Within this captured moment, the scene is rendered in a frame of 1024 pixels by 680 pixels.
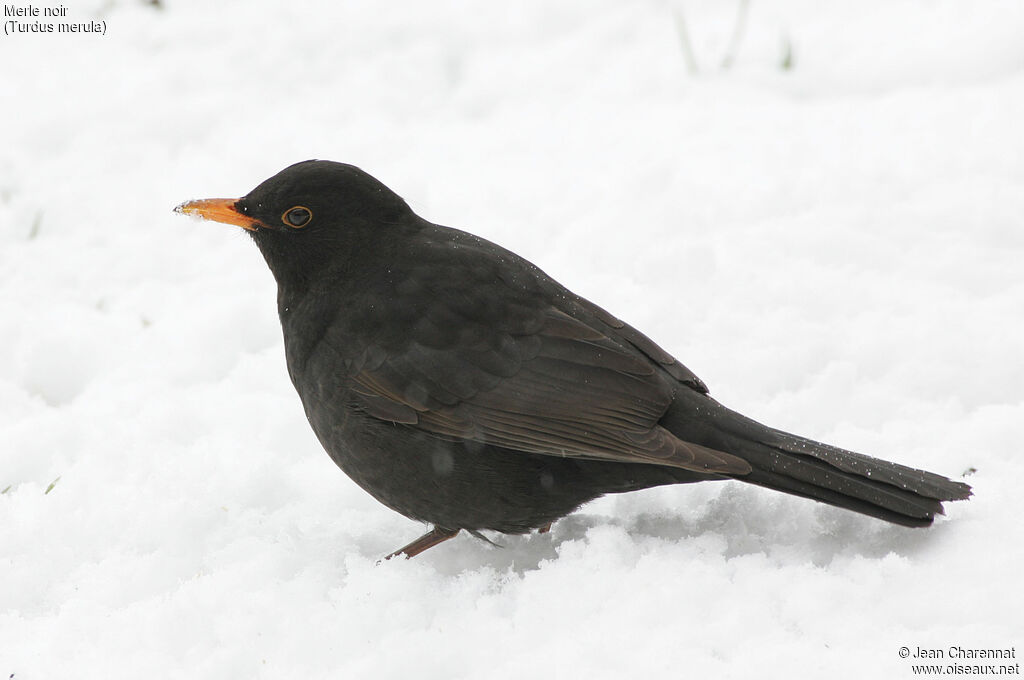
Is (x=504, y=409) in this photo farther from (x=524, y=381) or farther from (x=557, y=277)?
(x=557, y=277)

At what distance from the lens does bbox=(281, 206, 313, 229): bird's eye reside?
392cm

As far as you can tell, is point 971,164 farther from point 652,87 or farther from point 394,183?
point 394,183

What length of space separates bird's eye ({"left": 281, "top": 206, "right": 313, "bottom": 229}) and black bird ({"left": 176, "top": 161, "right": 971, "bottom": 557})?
0.61 feet

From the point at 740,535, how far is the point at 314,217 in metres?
1.88

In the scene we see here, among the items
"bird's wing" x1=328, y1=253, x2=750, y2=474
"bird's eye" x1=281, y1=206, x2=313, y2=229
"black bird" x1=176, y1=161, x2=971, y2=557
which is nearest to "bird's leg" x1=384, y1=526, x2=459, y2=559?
"black bird" x1=176, y1=161, x2=971, y2=557

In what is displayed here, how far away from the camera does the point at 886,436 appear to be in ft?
13.2

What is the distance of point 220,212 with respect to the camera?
3.99 m

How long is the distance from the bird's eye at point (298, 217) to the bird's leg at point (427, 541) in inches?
48.0

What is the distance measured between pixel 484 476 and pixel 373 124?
142 inches

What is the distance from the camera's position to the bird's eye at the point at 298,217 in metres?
3.92

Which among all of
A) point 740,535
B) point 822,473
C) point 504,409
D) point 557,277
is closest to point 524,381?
point 504,409

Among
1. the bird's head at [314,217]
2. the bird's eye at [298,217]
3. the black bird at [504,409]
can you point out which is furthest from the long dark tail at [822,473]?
the bird's eye at [298,217]

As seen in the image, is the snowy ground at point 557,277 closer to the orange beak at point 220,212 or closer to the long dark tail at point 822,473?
the long dark tail at point 822,473

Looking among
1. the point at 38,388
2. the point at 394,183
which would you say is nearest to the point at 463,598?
the point at 38,388
